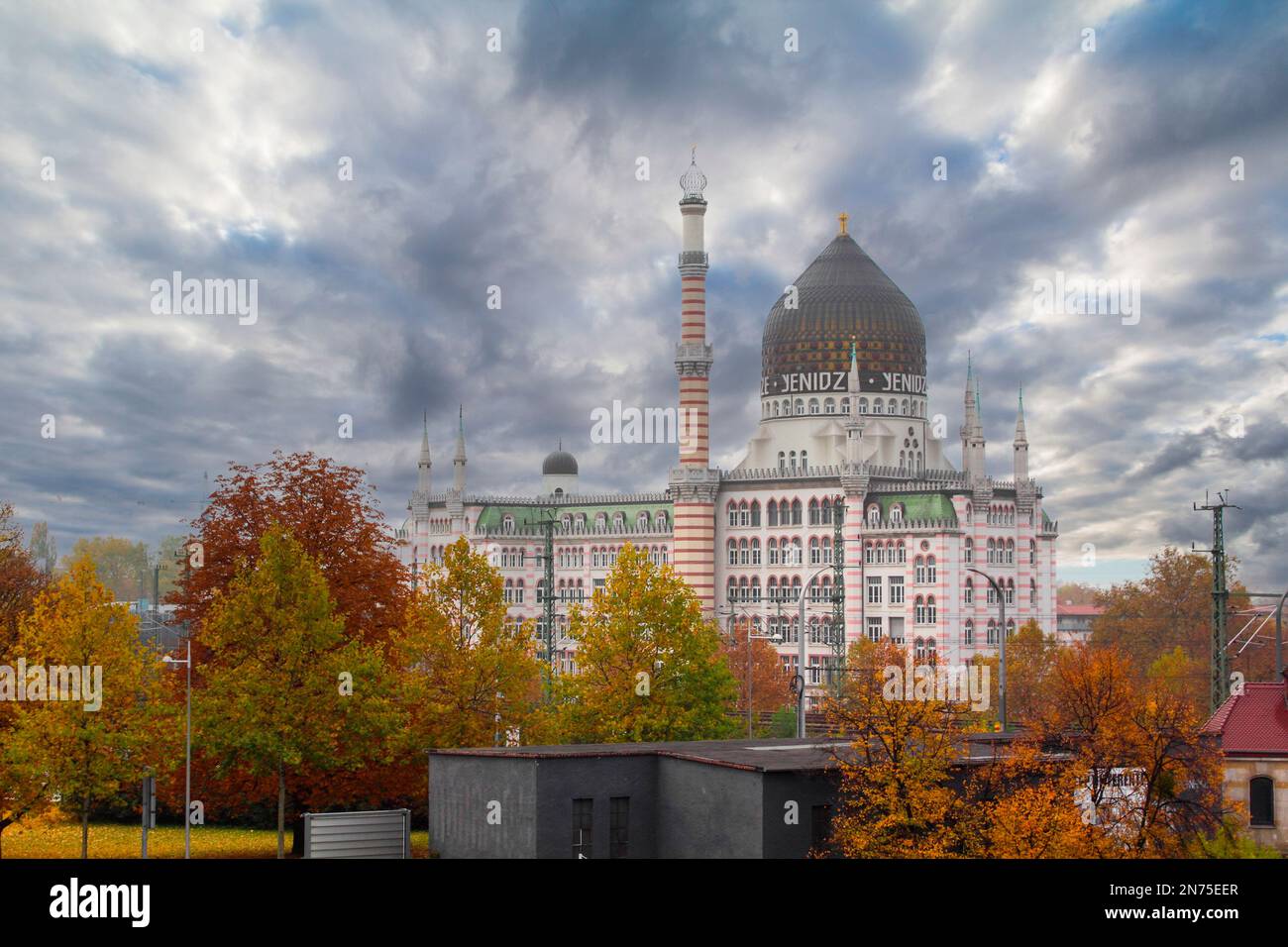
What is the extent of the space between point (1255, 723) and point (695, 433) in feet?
265

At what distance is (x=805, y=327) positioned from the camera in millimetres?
131750

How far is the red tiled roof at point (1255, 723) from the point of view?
4672cm

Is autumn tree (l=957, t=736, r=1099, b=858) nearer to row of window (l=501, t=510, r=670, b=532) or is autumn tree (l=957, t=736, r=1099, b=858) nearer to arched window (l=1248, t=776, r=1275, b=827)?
arched window (l=1248, t=776, r=1275, b=827)

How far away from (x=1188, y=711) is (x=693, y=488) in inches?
3473

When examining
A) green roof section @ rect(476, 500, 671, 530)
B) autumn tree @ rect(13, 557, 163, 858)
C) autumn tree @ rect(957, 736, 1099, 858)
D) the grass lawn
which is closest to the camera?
autumn tree @ rect(957, 736, 1099, 858)

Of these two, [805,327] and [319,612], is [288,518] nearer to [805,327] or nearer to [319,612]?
[319,612]

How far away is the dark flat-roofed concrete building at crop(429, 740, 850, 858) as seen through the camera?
38469mm

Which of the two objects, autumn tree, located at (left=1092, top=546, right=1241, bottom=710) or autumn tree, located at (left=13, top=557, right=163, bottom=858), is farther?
autumn tree, located at (left=1092, top=546, right=1241, bottom=710)

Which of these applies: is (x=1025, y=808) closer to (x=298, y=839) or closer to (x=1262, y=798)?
(x=1262, y=798)

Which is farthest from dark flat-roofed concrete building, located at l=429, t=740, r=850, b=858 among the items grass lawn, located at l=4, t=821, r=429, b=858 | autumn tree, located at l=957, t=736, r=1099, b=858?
grass lawn, located at l=4, t=821, r=429, b=858

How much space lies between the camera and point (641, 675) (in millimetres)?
54500

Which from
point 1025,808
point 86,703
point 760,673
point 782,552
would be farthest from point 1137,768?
point 782,552

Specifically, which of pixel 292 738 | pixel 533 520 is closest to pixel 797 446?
pixel 533 520

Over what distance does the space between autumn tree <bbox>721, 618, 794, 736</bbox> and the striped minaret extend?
37.5 ft
